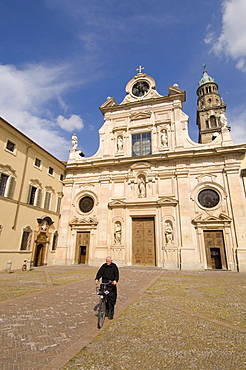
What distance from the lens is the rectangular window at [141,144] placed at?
23703 millimetres

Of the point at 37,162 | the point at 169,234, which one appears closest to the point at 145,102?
the point at 37,162

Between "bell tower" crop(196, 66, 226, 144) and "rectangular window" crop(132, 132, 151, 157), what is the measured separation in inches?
985

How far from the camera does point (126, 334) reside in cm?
459

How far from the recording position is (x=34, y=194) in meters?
20.1

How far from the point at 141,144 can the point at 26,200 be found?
13315mm

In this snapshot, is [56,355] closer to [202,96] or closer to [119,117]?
[119,117]

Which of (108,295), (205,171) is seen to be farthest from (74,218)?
(108,295)

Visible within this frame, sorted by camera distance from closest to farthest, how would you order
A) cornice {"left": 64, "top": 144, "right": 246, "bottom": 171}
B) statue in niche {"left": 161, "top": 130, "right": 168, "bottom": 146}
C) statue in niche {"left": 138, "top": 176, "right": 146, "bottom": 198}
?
cornice {"left": 64, "top": 144, "right": 246, "bottom": 171} → statue in niche {"left": 138, "top": 176, "right": 146, "bottom": 198} → statue in niche {"left": 161, "top": 130, "right": 168, "bottom": 146}

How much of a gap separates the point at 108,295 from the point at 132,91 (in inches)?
1028

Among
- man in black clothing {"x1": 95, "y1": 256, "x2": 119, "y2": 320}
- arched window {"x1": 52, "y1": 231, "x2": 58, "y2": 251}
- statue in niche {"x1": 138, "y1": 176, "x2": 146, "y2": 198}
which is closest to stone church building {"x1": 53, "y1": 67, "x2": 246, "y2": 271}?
statue in niche {"x1": 138, "y1": 176, "x2": 146, "y2": 198}

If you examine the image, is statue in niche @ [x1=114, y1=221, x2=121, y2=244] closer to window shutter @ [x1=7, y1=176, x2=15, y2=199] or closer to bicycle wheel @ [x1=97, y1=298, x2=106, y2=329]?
window shutter @ [x1=7, y1=176, x2=15, y2=199]

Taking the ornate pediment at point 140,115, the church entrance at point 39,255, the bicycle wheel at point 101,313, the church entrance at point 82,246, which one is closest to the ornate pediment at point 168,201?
the church entrance at point 82,246

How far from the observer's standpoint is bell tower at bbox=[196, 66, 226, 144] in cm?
4566

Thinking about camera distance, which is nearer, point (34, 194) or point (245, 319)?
point (245, 319)
